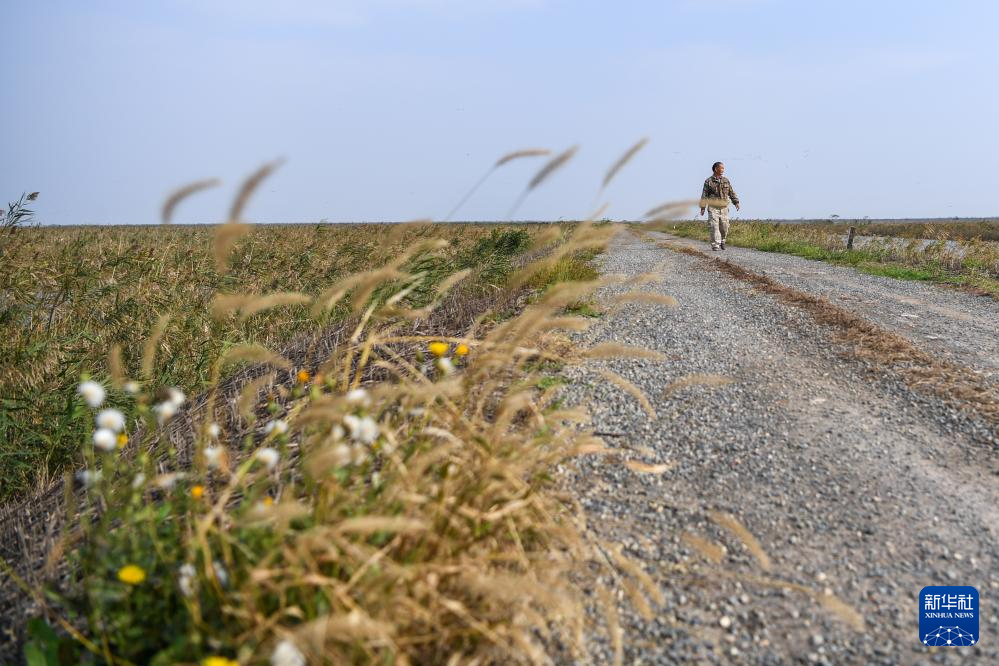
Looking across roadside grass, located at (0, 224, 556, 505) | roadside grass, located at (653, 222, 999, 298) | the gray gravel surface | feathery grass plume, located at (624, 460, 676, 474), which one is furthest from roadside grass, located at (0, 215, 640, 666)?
roadside grass, located at (653, 222, 999, 298)

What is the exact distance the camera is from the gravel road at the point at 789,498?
2.37 m

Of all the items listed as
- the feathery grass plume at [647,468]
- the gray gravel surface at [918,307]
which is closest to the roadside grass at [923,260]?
the gray gravel surface at [918,307]

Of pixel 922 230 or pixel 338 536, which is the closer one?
pixel 338 536

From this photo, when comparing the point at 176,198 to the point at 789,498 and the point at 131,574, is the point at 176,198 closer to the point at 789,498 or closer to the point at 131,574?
the point at 131,574

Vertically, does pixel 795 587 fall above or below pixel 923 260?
below

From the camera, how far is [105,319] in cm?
657

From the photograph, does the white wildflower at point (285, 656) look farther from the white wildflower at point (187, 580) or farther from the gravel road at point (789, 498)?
the gravel road at point (789, 498)

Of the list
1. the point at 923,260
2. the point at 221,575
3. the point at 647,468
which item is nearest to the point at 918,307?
the point at 647,468

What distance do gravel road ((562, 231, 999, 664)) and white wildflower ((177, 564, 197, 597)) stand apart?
4.28ft

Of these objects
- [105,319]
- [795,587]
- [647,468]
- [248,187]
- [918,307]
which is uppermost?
[248,187]

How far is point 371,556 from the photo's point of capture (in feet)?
6.14

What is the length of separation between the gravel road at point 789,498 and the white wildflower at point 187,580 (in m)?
1.31

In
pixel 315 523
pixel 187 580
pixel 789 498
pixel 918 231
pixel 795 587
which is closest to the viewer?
pixel 187 580

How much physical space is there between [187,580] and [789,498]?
2.69 meters
